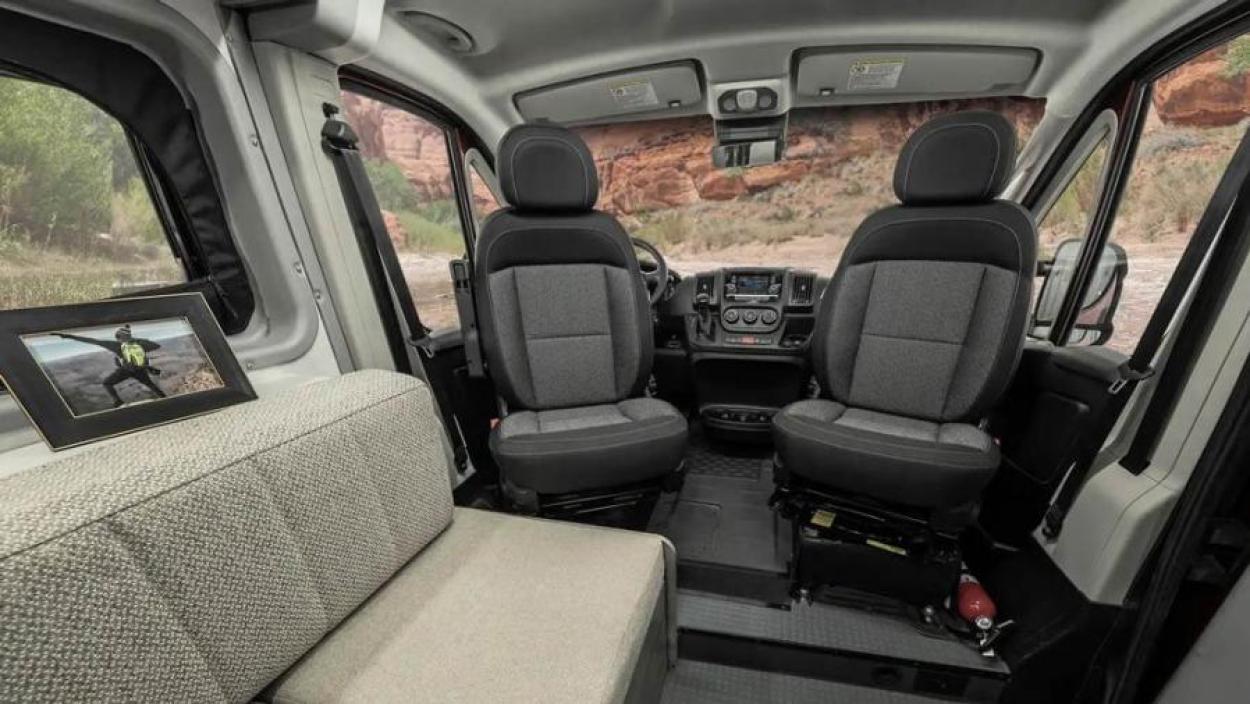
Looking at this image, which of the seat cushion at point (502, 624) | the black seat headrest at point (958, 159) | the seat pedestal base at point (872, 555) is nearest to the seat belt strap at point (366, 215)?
the seat cushion at point (502, 624)

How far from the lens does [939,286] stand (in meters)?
1.47

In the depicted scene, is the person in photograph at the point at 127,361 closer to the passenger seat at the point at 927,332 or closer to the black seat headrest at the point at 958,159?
the passenger seat at the point at 927,332

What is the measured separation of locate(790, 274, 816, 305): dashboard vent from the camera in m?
2.21

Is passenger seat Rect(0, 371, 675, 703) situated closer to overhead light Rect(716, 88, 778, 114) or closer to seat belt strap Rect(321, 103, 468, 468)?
seat belt strap Rect(321, 103, 468, 468)

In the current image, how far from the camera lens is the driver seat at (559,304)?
1.54 meters

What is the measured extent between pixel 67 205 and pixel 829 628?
2.28m

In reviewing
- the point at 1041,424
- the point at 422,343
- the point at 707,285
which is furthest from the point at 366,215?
the point at 1041,424

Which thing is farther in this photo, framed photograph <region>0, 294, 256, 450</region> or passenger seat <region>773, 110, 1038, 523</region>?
passenger seat <region>773, 110, 1038, 523</region>

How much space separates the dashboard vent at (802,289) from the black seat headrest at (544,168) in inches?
48.3

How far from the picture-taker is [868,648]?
4.16ft

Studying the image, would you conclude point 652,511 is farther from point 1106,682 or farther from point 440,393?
point 1106,682

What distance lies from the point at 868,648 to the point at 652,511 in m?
0.85

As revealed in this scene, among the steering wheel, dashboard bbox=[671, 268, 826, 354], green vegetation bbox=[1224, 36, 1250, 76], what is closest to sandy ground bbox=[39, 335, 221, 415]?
the steering wheel

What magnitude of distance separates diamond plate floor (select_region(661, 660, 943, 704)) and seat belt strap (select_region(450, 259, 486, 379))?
1.31m
